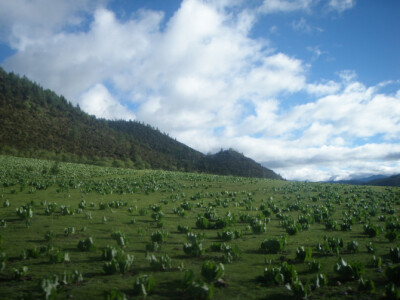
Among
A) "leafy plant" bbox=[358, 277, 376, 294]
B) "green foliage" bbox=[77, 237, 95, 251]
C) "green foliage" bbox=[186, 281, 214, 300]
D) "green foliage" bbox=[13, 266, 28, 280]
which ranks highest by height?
"green foliage" bbox=[77, 237, 95, 251]

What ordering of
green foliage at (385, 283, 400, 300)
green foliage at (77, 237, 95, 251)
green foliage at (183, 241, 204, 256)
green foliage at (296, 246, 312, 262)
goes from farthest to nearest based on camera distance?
1. green foliage at (77, 237, 95, 251)
2. green foliage at (183, 241, 204, 256)
3. green foliage at (296, 246, 312, 262)
4. green foliage at (385, 283, 400, 300)

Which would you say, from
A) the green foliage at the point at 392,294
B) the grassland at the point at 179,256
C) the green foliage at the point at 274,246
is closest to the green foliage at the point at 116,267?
the grassland at the point at 179,256

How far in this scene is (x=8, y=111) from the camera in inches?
4488

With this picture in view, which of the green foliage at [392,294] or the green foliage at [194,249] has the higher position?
the green foliage at [194,249]

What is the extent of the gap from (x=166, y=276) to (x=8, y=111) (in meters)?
139

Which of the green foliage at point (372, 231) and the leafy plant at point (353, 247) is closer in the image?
the leafy plant at point (353, 247)

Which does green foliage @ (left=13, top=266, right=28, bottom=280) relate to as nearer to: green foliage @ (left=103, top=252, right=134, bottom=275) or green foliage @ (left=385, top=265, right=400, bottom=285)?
green foliage @ (left=103, top=252, right=134, bottom=275)

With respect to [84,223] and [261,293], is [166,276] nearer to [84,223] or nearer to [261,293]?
[261,293]

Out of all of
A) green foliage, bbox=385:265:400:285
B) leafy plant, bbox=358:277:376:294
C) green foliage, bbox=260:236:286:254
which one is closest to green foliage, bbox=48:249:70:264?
green foliage, bbox=260:236:286:254

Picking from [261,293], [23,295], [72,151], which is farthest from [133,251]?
[72,151]

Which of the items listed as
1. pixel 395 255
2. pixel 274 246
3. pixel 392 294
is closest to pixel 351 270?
pixel 392 294

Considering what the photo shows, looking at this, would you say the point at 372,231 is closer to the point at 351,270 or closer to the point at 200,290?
the point at 351,270

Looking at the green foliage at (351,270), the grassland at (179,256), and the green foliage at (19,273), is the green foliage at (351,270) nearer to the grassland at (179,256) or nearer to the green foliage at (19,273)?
the grassland at (179,256)

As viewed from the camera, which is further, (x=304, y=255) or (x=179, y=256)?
(x=179, y=256)
